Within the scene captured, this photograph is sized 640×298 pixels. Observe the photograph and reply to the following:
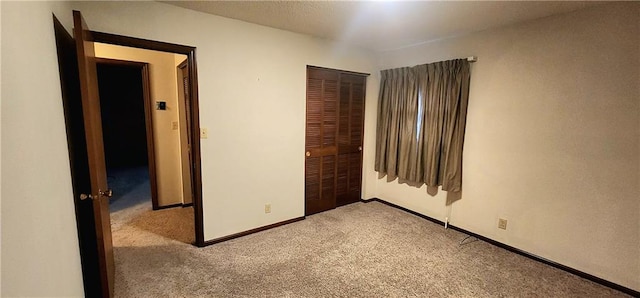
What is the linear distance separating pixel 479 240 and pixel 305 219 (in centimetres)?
194

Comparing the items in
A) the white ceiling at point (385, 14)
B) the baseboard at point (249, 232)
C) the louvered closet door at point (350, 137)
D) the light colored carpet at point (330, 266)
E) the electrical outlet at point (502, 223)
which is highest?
the white ceiling at point (385, 14)

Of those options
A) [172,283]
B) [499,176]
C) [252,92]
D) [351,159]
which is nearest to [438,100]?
[499,176]

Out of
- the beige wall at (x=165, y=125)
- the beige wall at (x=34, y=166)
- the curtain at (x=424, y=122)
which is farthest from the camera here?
the beige wall at (x=165, y=125)

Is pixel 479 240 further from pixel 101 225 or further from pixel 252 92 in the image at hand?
pixel 101 225

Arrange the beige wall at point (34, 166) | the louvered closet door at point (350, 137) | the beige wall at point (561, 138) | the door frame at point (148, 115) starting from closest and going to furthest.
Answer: the beige wall at point (34, 166), the beige wall at point (561, 138), the door frame at point (148, 115), the louvered closet door at point (350, 137)

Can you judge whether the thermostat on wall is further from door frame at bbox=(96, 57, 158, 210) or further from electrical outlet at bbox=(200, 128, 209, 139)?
electrical outlet at bbox=(200, 128, 209, 139)

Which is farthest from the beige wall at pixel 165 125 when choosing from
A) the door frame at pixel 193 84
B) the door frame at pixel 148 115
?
the door frame at pixel 193 84

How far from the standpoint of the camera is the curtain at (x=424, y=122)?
9.76 feet

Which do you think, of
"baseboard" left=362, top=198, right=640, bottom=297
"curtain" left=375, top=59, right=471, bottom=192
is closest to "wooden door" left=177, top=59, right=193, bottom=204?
"curtain" left=375, top=59, right=471, bottom=192

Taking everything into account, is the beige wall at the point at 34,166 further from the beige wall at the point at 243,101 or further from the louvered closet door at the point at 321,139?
the louvered closet door at the point at 321,139

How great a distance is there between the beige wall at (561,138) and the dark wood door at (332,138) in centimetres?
129

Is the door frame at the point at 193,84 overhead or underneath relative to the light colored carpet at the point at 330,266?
overhead

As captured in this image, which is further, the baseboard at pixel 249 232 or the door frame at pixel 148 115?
the door frame at pixel 148 115

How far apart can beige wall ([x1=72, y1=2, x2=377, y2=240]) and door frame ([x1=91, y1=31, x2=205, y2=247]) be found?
4 cm
